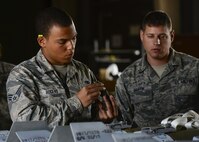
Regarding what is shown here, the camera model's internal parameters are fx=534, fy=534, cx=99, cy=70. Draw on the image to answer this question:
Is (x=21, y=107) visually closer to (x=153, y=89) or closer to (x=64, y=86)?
(x=64, y=86)

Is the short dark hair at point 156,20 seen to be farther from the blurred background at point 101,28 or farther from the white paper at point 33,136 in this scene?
the white paper at point 33,136

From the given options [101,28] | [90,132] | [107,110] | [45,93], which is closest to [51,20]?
[45,93]

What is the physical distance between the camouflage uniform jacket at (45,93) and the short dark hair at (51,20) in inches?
4.7

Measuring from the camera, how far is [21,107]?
217cm

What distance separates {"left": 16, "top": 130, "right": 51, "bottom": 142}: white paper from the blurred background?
1955mm

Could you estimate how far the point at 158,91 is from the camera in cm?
295

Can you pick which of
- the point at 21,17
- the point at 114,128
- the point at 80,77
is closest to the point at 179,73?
the point at 80,77

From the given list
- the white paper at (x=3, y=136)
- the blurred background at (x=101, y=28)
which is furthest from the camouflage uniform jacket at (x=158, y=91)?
the white paper at (x=3, y=136)

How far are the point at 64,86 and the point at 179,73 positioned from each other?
86 centimetres

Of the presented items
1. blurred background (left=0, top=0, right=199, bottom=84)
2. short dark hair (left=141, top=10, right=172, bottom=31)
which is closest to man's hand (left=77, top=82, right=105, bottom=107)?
short dark hair (left=141, top=10, right=172, bottom=31)

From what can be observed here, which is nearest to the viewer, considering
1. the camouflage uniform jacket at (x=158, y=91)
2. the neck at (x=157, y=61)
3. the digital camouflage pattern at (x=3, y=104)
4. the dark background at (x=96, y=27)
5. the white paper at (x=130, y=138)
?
the white paper at (x=130, y=138)

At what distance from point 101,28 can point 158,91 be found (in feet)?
20.8

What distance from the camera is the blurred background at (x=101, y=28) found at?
16.6 ft

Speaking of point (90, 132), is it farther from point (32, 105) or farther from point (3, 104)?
point (3, 104)
